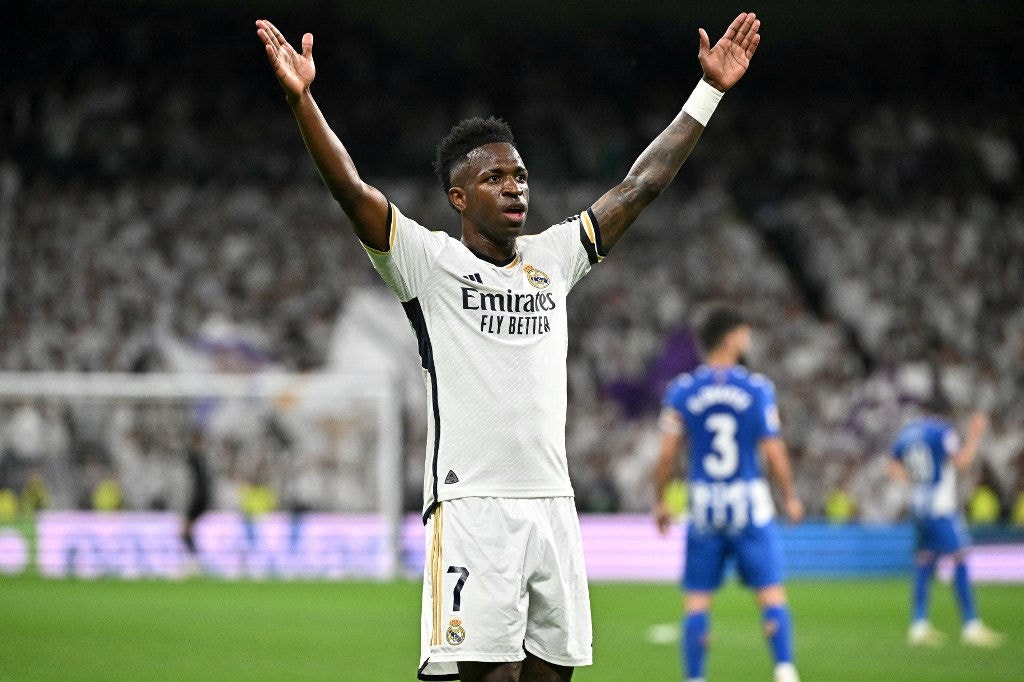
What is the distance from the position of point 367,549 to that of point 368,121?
31.0 feet

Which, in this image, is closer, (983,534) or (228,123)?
(983,534)

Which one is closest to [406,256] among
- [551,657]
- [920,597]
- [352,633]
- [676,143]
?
[676,143]

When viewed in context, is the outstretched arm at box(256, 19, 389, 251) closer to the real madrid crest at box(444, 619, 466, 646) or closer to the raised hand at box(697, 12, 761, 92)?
the real madrid crest at box(444, 619, 466, 646)

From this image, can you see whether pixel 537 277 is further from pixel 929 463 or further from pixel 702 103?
pixel 929 463

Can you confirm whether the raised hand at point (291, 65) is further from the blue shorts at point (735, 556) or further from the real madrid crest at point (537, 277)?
the blue shorts at point (735, 556)

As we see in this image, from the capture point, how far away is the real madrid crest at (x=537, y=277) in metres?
4.64

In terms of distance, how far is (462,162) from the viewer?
468 centimetres

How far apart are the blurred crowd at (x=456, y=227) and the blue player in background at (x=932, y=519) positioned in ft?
23.9

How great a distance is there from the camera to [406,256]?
4516 mm

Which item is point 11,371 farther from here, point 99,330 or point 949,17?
point 949,17

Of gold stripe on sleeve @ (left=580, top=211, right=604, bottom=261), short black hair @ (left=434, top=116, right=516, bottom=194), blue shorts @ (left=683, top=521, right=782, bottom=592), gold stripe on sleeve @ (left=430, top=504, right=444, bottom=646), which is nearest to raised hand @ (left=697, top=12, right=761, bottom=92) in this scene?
gold stripe on sleeve @ (left=580, top=211, right=604, bottom=261)

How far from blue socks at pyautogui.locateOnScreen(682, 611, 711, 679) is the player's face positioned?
3.93 m

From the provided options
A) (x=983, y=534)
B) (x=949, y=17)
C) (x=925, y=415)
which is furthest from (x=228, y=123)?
(x=925, y=415)

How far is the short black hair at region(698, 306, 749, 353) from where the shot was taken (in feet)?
27.2
